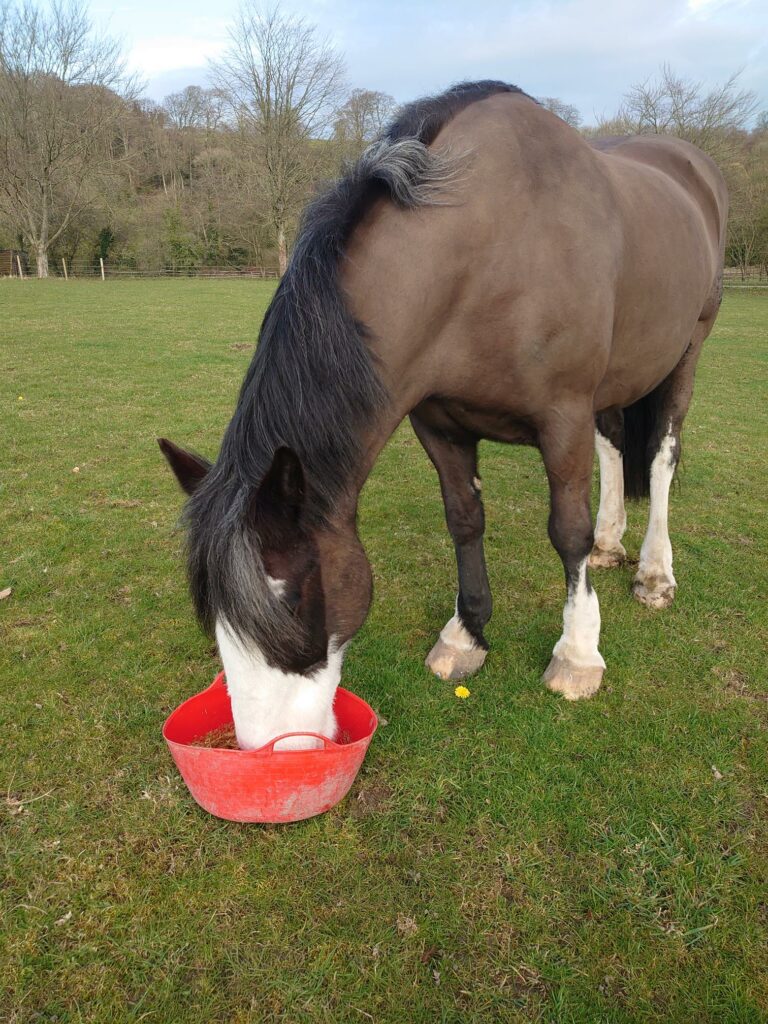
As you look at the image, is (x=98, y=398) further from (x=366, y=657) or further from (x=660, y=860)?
(x=660, y=860)

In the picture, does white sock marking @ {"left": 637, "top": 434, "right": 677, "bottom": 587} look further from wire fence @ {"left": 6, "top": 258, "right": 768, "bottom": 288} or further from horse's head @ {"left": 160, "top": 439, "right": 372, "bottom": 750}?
wire fence @ {"left": 6, "top": 258, "right": 768, "bottom": 288}

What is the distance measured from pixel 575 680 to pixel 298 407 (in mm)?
1991

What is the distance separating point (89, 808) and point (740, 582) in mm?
3975

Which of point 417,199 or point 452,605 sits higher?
point 417,199

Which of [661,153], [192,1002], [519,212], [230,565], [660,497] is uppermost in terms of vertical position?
[661,153]

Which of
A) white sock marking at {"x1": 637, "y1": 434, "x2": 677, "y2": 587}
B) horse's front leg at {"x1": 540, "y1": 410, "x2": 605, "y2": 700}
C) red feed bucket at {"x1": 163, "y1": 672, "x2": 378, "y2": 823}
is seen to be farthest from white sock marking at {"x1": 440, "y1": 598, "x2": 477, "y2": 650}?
white sock marking at {"x1": 637, "y1": 434, "x2": 677, "y2": 587}

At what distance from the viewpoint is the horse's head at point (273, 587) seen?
6.10 feet

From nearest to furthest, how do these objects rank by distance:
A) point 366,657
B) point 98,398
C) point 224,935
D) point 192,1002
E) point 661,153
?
point 192,1002 → point 224,935 → point 366,657 → point 661,153 → point 98,398

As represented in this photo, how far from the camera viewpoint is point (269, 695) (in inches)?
81.0

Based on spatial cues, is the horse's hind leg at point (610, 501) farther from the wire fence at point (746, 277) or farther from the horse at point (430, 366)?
the wire fence at point (746, 277)

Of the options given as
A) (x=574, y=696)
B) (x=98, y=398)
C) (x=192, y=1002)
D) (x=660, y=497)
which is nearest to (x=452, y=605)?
(x=574, y=696)

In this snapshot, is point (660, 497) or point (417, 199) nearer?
point (417, 199)

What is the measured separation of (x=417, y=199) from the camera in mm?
2213

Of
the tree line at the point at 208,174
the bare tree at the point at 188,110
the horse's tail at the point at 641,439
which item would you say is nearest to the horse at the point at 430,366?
the horse's tail at the point at 641,439
